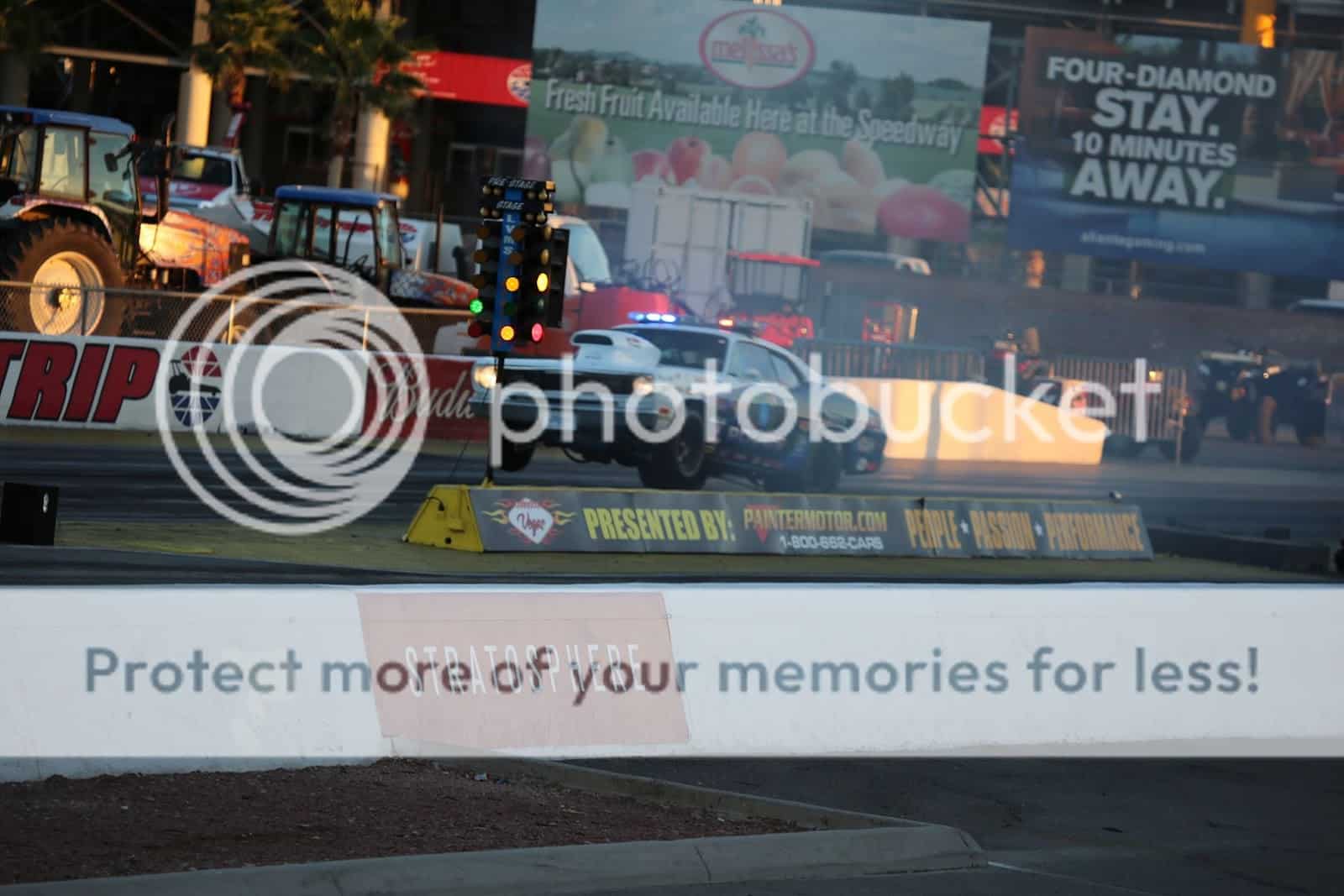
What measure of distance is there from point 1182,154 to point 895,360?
9.27 meters

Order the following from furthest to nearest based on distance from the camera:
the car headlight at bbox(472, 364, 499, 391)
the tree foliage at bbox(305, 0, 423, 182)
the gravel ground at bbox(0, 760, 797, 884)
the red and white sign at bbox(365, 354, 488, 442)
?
the tree foliage at bbox(305, 0, 423, 182)
the red and white sign at bbox(365, 354, 488, 442)
the car headlight at bbox(472, 364, 499, 391)
the gravel ground at bbox(0, 760, 797, 884)

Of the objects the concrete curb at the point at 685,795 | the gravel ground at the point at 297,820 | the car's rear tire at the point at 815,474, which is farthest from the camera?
the car's rear tire at the point at 815,474

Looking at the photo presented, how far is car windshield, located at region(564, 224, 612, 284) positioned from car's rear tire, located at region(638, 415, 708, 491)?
12.1 m

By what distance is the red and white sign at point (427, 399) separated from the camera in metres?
26.2

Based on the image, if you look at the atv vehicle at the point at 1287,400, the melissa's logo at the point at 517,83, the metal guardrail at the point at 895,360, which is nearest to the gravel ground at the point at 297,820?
the metal guardrail at the point at 895,360

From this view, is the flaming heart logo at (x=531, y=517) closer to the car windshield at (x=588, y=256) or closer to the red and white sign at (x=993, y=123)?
the car windshield at (x=588, y=256)

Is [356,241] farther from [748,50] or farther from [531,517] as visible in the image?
[531,517]

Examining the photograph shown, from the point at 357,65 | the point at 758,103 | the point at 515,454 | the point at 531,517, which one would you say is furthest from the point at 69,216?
the point at 357,65

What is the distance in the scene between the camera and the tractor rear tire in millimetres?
23547

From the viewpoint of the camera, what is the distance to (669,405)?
20.8 m

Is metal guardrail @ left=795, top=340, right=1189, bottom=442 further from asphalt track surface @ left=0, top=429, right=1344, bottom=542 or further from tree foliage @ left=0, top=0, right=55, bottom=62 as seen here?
tree foliage @ left=0, top=0, right=55, bottom=62

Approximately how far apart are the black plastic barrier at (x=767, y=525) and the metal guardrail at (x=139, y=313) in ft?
25.9

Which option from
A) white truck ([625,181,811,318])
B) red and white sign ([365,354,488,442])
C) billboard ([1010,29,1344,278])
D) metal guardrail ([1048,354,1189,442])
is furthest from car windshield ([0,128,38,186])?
billboard ([1010,29,1344,278])

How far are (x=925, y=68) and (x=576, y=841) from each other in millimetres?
34802
